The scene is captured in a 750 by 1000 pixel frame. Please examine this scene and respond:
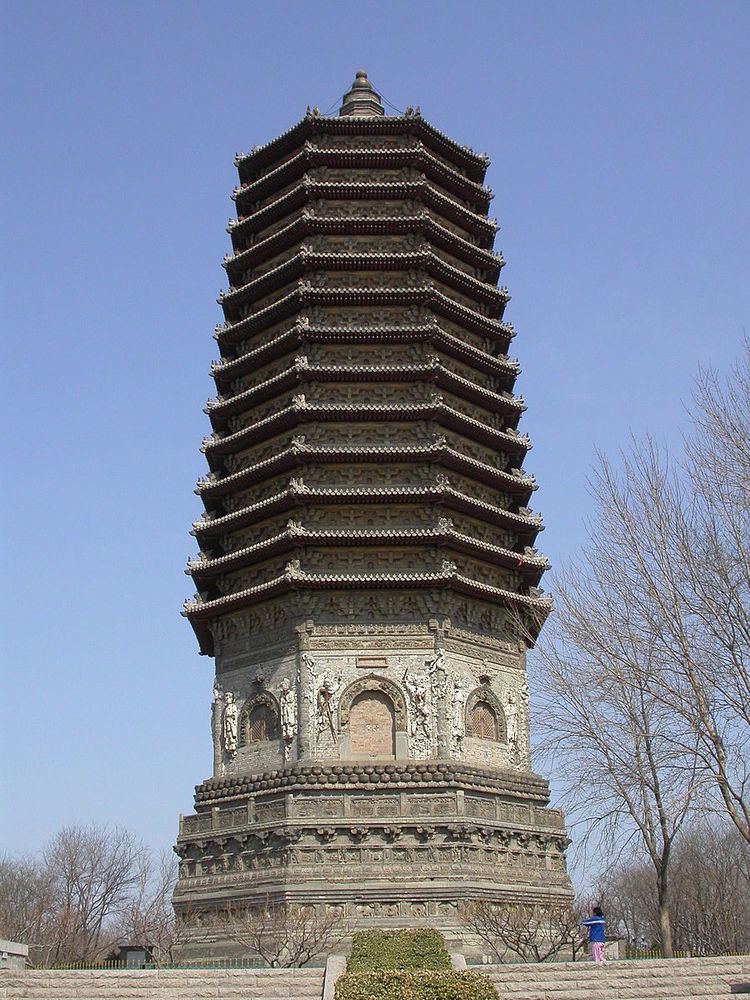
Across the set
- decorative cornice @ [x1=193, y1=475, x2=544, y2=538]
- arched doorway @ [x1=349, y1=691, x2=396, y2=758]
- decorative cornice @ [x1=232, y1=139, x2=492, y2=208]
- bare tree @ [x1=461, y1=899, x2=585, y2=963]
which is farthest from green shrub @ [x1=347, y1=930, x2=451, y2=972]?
decorative cornice @ [x1=232, y1=139, x2=492, y2=208]

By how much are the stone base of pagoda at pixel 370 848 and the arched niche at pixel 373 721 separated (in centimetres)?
79

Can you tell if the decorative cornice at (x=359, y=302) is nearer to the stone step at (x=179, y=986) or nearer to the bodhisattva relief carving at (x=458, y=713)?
the bodhisattva relief carving at (x=458, y=713)

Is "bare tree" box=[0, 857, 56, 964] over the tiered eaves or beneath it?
beneath

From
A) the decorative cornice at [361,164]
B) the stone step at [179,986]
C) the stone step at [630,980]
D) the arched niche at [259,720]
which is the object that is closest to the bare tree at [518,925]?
the stone step at [630,980]

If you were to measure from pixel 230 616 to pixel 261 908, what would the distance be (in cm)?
804

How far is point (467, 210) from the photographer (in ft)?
112

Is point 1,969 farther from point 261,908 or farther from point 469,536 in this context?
point 469,536

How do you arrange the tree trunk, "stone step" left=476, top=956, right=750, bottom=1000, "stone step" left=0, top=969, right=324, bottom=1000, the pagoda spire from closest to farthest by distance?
"stone step" left=476, top=956, right=750, bottom=1000 → "stone step" left=0, top=969, right=324, bottom=1000 → the tree trunk → the pagoda spire

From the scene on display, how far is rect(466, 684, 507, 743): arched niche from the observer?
2752 centimetres

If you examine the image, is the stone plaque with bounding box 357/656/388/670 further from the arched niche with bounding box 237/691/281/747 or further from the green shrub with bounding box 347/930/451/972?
the green shrub with bounding box 347/930/451/972

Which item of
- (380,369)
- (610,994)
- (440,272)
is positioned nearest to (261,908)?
(610,994)

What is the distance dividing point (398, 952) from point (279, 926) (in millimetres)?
7203

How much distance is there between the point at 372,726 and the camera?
26.7 metres

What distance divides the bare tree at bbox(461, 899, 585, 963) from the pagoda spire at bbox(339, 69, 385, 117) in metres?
25.0
